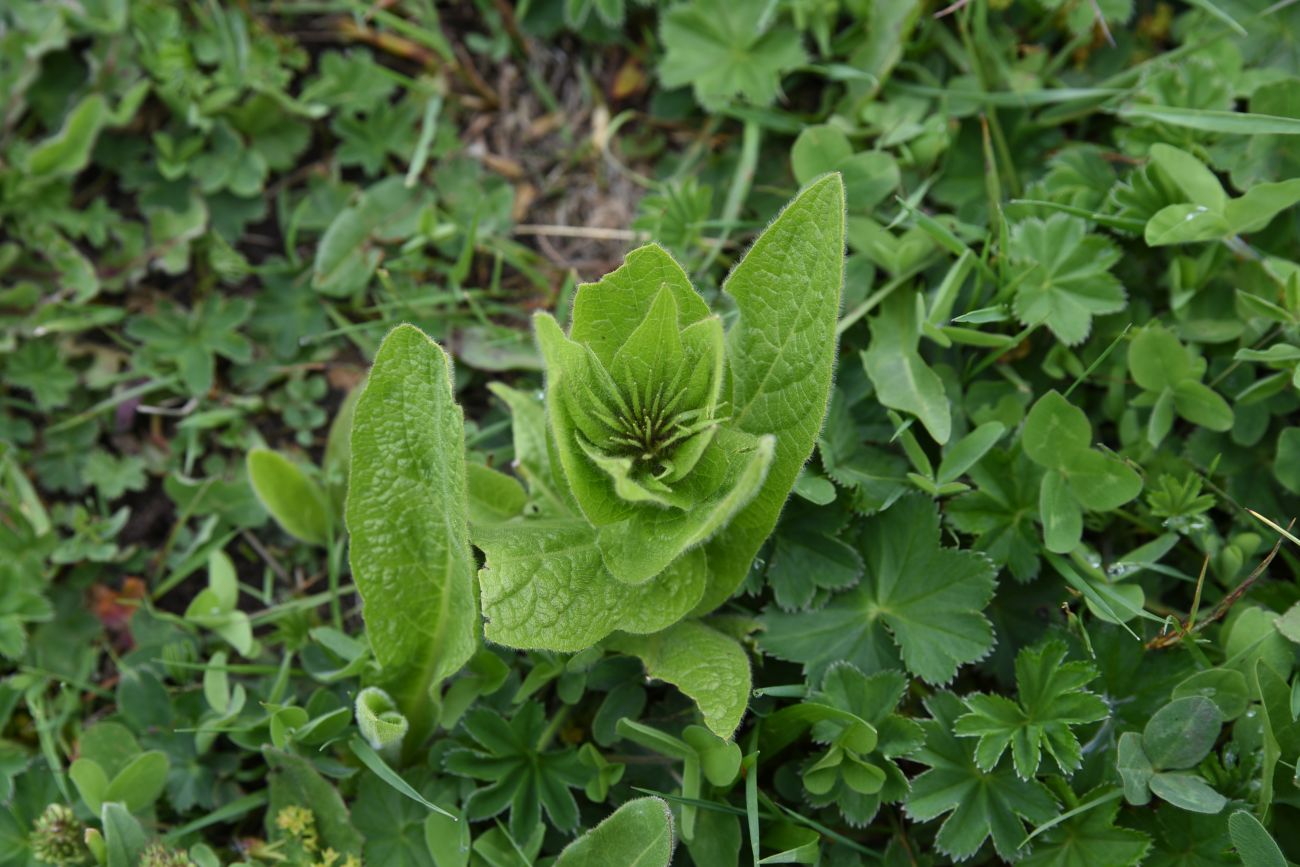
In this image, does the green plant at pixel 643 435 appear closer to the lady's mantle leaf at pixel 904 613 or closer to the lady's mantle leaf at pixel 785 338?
the lady's mantle leaf at pixel 785 338

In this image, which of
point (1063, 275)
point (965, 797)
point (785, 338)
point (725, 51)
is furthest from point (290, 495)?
point (1063, 275)

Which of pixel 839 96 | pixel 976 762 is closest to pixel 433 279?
pixel 839 96

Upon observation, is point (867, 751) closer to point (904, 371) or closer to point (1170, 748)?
→ point (1170, 748)

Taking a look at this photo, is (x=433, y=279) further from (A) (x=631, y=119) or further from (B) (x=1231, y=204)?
(B) (x=1231, y=204)

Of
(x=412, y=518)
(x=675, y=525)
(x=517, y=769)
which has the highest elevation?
(x=675, y=525)

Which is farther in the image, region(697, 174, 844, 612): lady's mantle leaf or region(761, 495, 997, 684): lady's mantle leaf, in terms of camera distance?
region(761, 495, 997, 684): lady's mantle leaf

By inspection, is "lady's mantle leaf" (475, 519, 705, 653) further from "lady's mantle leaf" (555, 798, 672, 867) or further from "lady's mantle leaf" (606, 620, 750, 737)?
"lady's mantle leaf" (555, 798, 672, 867)

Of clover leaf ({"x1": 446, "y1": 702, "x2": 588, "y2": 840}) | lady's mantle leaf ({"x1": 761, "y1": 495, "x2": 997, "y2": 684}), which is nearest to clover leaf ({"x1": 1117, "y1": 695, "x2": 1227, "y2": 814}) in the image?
lady's mantle leaf ({"x1": 761, "y1": 495, "x2": 997, "y2": 684})
